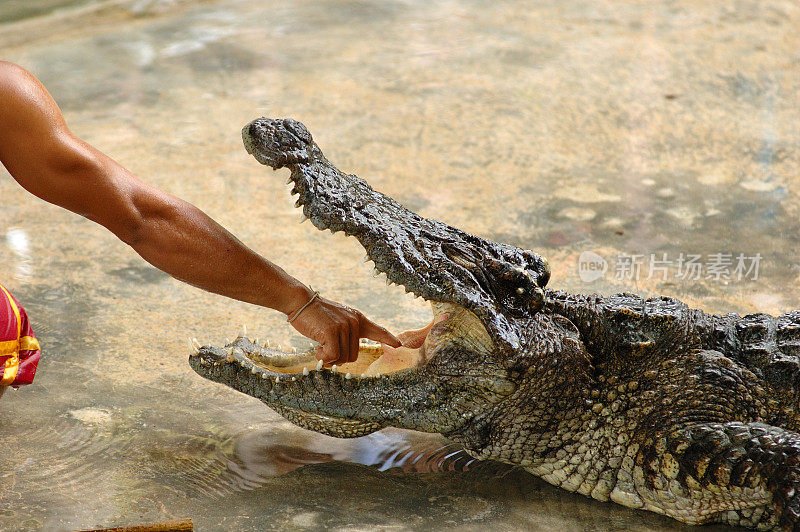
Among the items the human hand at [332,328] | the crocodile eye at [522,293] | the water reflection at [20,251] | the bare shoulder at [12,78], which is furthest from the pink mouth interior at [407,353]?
the water reflection at [20,251]

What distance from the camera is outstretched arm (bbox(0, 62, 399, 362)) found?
2840 millimetres

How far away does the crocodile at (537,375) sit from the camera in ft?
9.53

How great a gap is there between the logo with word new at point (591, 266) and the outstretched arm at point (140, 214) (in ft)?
6.29

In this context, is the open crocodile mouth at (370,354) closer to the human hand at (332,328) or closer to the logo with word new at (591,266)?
the human hand at (332,328)

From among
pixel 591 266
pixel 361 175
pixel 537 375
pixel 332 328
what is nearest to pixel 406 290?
pixel 332 328

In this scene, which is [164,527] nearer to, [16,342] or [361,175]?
[16,342]

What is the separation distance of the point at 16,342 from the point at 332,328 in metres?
1.13

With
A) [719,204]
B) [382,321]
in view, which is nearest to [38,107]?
[382,321]

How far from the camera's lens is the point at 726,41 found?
823 cm

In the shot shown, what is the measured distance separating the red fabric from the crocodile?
62 centimetres

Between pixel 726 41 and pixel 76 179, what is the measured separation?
6981mm

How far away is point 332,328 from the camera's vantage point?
3.08 metres

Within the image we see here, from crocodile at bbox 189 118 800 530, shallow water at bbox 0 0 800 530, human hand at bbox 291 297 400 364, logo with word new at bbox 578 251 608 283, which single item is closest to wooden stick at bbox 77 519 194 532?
shallow water at bbox 0 0 800 530

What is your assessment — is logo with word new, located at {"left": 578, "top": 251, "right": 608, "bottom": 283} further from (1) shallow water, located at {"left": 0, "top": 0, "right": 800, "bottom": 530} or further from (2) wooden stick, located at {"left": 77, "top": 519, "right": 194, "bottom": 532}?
(2) wooden stick, located at {"left": 77, "top": 519, "right": 194, "bottom": 532}
